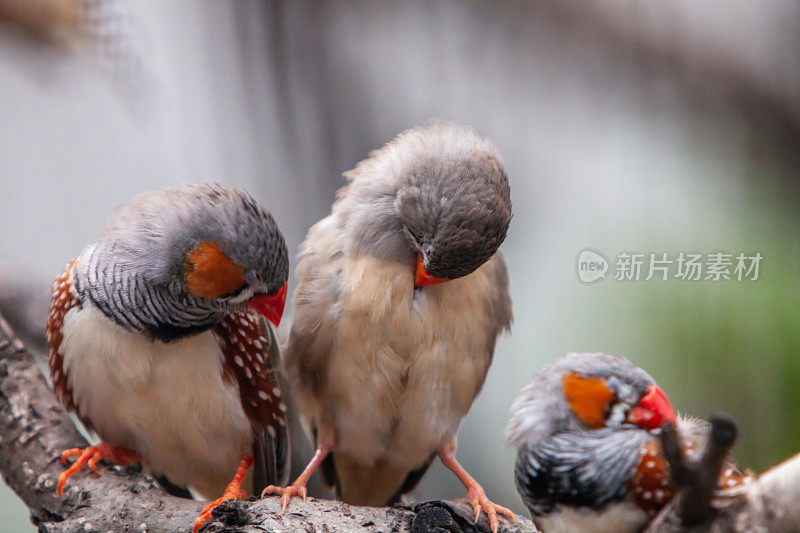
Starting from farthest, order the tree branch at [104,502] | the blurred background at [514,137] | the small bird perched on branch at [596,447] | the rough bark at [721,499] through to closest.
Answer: the blurred background at [514,137] → the tree branch at [104,502] → the small bird perched on branch at [596,447] → the rough bark at [721,499]

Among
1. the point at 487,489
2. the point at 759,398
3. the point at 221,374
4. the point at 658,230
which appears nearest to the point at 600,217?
the point at 658,230

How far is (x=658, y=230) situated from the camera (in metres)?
1.80

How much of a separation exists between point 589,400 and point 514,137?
109 centimetres

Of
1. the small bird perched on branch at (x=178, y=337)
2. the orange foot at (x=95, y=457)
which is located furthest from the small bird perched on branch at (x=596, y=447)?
the orange foot at (x=95, y=457)

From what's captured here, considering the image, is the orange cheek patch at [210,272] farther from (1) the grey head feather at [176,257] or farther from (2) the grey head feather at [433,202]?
(2) the grey head feather at [433,202]

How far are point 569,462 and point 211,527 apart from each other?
0.61 m

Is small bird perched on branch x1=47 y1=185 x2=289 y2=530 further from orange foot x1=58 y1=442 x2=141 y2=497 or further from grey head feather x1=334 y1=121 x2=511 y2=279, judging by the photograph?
grey head feather x1=334 y1=121 x2=511 y2=279

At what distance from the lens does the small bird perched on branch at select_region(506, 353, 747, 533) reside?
100 cm

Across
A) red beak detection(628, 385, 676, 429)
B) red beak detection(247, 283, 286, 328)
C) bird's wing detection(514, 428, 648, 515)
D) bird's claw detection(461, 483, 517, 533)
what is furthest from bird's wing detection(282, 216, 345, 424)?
red beak detection(628, 385, 676, 429)

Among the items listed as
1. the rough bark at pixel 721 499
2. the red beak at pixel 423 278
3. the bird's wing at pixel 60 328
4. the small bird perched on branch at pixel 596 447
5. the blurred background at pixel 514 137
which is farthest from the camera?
the blurred background at pixel 514 137

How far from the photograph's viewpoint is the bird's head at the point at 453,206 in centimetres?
122

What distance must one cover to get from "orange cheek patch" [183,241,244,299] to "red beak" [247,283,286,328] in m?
0.05

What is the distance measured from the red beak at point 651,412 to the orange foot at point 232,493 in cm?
76

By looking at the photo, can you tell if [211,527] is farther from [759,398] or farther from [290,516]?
[759,398]
